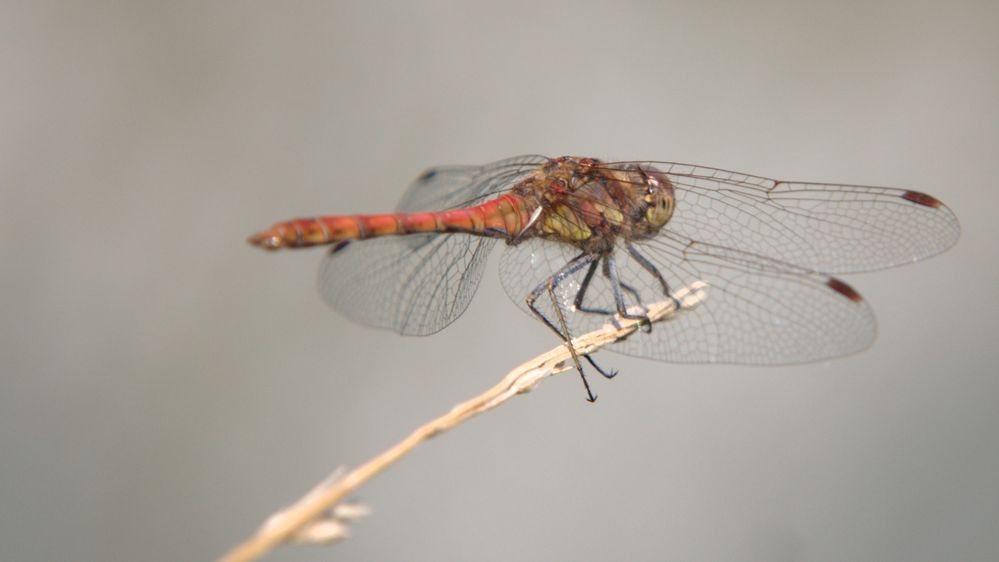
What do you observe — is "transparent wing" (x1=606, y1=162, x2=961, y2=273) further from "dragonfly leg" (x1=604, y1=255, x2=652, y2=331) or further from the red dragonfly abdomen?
the red dragonfly abdomen

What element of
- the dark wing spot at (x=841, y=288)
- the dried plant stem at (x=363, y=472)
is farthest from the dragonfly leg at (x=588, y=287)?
the dried plant stem at (x=363, y=472)

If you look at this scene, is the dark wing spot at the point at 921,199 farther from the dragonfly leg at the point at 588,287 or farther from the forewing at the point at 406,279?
the forewing at the point at 406,279

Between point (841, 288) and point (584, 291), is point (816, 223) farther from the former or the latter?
point (584, 291)

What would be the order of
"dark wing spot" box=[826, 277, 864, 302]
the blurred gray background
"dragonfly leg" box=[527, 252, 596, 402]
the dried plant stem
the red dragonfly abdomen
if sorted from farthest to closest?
1. the blurred gray background
2. "dragonfly leg" box=[527, 252, 596, 402]
3. "dark wing spot" box=[826, 277, 864, 302]
4. the red dragonfly abdomen
5. the dried plant stem

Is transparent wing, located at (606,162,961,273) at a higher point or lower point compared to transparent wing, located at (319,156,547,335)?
lower

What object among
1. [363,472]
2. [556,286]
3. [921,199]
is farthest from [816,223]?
[363,472]

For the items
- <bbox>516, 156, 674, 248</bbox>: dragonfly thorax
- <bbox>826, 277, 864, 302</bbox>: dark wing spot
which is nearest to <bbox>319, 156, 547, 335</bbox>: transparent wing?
<bbox>516, 156, 674, 248</bbox>: dragonfly thorax

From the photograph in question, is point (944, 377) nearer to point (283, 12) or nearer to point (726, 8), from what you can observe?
point (726, 8)
